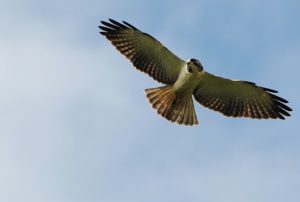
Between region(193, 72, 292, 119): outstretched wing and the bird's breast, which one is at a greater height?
region(193, 72, 292, 119): outstretched wing

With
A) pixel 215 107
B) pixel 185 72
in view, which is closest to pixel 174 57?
pixel 185 72

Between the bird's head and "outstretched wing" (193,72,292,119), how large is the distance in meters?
0.72

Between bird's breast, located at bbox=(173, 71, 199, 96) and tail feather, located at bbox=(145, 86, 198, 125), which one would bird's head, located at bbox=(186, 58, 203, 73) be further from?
tail feather, located at bbox=(145, 86, 198, 125)

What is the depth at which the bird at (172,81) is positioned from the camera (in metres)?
17.9

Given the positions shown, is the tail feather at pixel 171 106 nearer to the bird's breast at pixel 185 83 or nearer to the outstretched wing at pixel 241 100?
the bird's breast at pixel 185 83

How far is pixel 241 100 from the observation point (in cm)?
1877

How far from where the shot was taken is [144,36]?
17.8 m

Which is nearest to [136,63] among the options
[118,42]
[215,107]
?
[118,42]

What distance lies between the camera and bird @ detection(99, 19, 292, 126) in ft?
58.9

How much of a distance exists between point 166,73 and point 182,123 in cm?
119

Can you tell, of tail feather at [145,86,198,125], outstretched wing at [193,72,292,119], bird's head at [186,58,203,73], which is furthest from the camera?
outstretched wing at [193,72,292,119]

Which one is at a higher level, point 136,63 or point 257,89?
point 257,89

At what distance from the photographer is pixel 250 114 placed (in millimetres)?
18641

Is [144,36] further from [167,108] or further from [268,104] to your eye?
[268,104]
